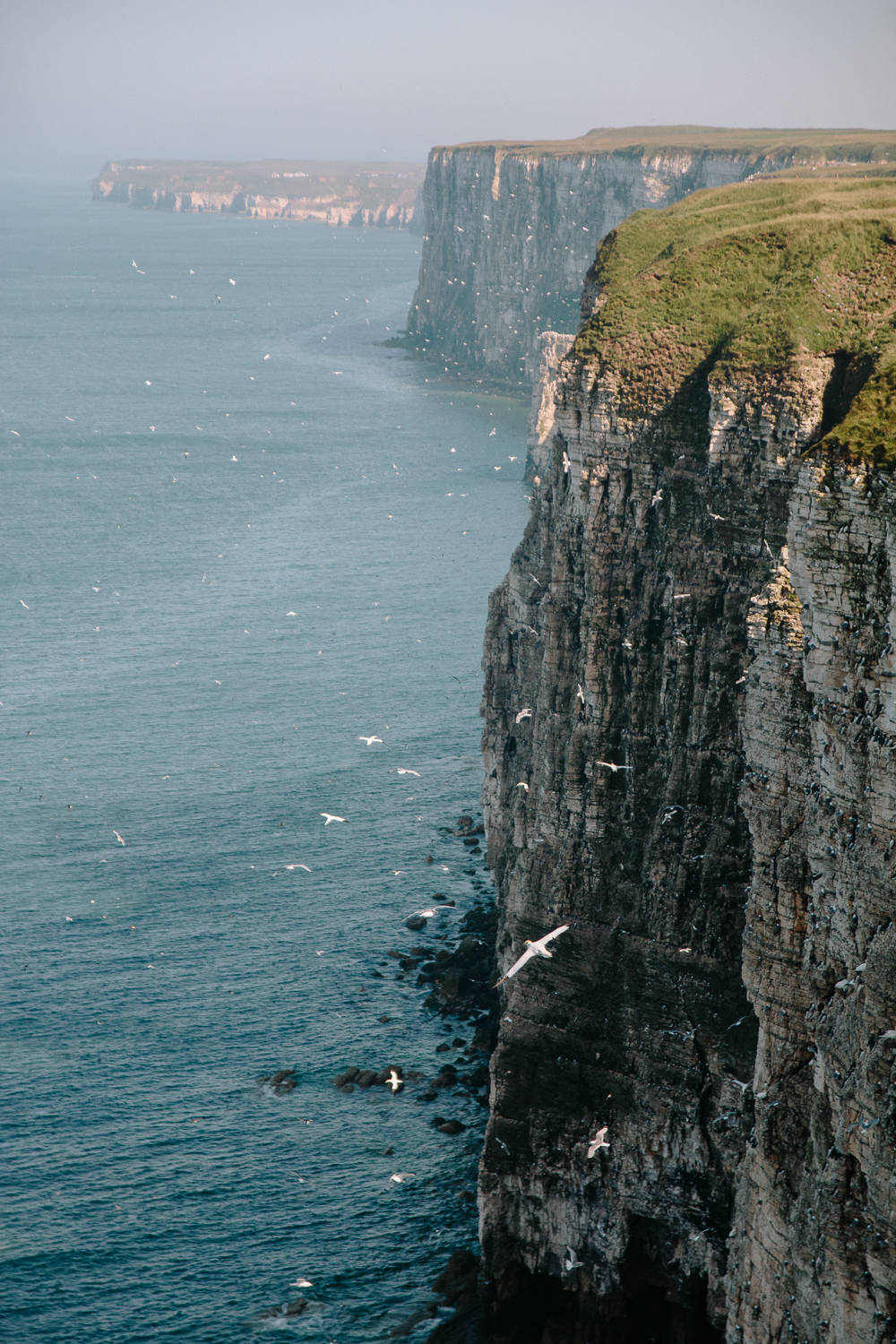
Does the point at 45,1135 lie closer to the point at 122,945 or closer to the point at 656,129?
the point at 122,945

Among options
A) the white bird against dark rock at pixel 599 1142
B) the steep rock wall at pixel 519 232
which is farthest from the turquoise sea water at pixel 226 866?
the steep rock wall at pixel 519 232

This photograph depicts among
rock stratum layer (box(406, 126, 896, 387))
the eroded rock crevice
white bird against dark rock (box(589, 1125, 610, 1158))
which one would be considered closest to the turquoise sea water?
the eroded rock crevice

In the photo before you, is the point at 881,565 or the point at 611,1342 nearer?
the point at 881,565

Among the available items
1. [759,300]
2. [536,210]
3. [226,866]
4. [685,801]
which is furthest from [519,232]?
[685,801]

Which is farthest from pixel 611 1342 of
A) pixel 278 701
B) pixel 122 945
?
pixel 278 701

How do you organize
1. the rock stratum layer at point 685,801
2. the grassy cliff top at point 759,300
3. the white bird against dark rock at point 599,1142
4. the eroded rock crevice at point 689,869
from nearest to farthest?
1. the eroded rock crevice at point 689,869
2. the rock stratum layer at point 685,801
3. the grassy cliff top at point 759,300
4. the white bird against dark rock at point 599,1142

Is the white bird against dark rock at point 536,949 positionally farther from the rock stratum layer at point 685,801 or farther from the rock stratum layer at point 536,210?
the rock stratum layer at point 536,210

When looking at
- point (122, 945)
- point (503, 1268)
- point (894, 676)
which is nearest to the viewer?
point (894, 676)
